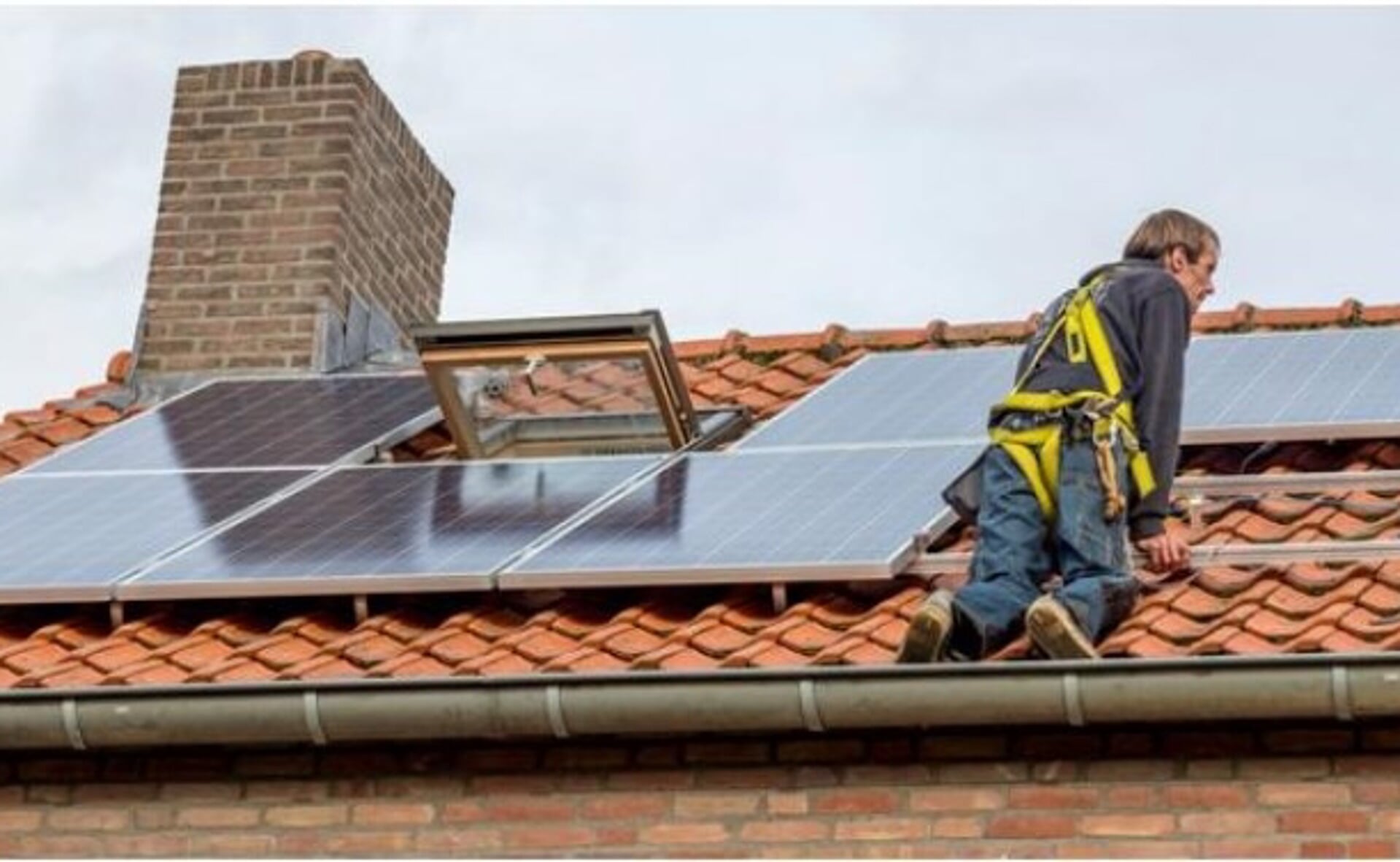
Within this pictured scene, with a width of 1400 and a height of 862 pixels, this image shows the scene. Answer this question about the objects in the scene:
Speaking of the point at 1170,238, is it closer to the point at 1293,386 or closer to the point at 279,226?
the point at 1293,386

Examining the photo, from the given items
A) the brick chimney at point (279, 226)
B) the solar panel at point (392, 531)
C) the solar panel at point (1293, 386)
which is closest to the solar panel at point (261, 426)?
the solar panel at point (392, 531)

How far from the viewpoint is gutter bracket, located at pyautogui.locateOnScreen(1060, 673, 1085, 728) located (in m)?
10.5

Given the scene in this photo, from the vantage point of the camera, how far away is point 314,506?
13312mm

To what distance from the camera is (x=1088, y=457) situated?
11445 millimetres

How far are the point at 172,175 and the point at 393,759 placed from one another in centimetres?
629

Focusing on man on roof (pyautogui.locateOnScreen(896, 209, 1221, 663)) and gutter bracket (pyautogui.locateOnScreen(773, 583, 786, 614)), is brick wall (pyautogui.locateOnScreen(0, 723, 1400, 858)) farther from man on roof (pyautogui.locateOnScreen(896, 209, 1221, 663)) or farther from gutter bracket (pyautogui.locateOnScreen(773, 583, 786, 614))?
gutter bracket (pyautogui.locateOnScreen(773, 583, 786, 614))

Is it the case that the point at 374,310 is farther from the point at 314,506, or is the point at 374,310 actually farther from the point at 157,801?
the point at 157,801

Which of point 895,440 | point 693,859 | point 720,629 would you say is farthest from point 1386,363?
point 693,859

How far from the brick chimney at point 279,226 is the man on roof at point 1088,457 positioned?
528 cm

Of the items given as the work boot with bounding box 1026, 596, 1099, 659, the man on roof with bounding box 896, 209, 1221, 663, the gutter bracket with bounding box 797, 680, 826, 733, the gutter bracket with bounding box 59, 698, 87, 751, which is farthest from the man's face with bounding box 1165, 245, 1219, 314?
the gutter bracket with bounding box 59, 698, 87, 751

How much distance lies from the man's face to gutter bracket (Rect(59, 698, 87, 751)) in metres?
3.74

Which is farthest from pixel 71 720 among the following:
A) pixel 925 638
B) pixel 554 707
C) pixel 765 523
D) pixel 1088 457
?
pixel 1088 457

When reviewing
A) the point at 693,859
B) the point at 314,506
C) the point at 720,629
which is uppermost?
the point at 314,506

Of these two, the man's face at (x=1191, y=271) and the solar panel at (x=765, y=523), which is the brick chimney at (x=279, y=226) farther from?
the man's face at (x=1191, y=271)
